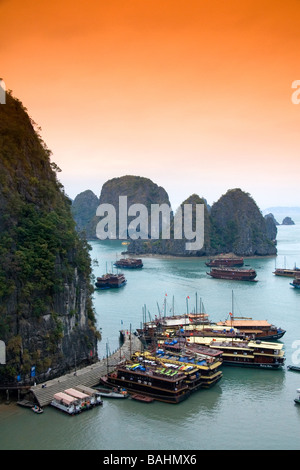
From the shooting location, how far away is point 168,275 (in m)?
71.4

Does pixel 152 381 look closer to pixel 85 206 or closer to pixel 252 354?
pixel 252 354

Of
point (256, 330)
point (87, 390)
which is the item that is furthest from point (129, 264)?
point (87, 390)

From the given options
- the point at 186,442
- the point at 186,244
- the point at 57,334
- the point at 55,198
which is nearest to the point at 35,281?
the point at 57,334

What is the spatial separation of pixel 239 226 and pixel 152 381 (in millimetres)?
85986

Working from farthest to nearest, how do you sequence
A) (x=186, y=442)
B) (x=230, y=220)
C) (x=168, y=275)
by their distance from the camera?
Answer: (x=230, y=220) < (x=168, y=275) < (x=186, y=442)

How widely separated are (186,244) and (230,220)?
16812mm

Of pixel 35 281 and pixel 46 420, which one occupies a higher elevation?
pixel 35 281

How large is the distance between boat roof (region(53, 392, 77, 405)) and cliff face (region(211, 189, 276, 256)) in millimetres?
83664

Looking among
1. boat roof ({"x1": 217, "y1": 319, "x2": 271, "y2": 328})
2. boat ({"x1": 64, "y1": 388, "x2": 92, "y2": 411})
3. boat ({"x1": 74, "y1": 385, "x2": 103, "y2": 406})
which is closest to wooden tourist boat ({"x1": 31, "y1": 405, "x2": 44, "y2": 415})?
boat ({"x1": 64, "y1": 388, "x2": 92, "y2": 411})

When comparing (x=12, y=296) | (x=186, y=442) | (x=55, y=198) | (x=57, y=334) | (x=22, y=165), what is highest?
(x=22, y=165)

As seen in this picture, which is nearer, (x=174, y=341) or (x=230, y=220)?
(x=174, y=341)

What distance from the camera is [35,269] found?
2467 cm

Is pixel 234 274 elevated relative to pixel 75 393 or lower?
elevated

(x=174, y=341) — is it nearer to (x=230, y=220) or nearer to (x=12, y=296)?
(x=12, y=296)
